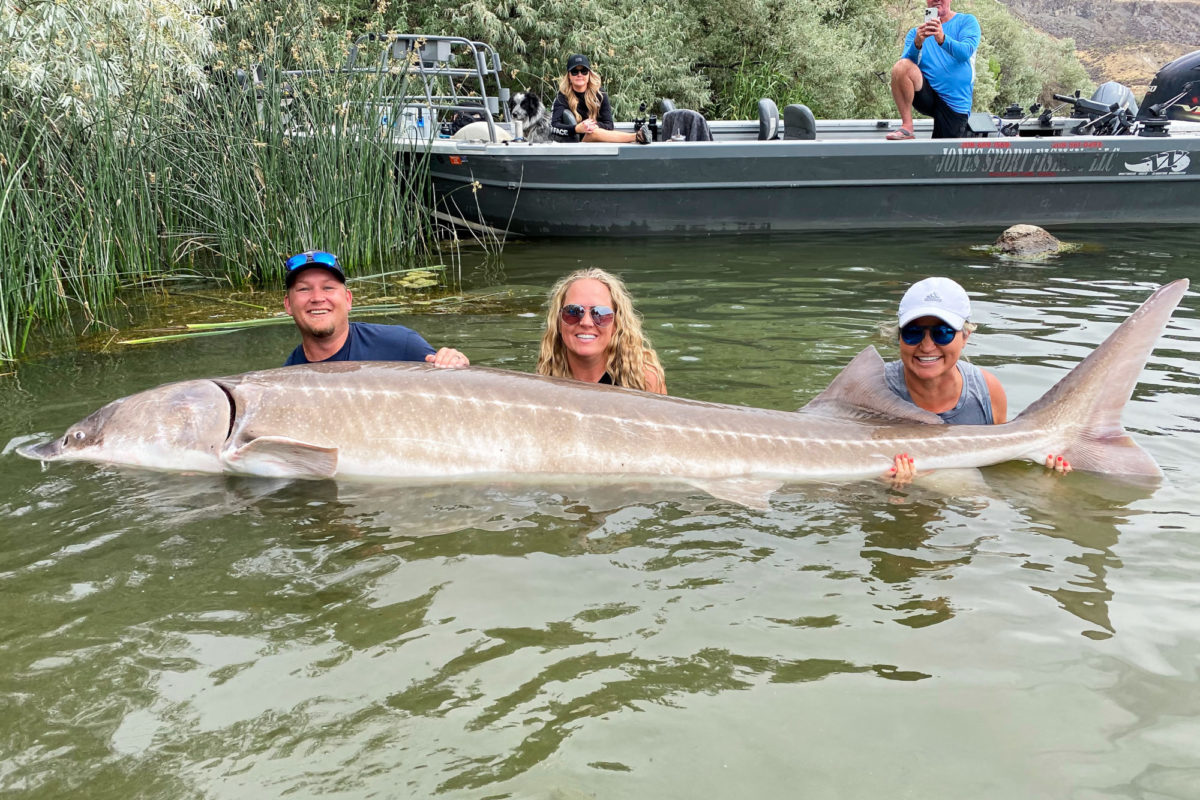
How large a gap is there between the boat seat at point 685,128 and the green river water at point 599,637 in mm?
7402

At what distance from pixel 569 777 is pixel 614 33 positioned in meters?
17.0

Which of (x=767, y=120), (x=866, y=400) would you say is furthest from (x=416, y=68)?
(x=866, y=400)

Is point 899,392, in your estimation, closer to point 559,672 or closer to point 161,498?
point 559,672

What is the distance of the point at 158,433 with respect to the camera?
14.6 feet

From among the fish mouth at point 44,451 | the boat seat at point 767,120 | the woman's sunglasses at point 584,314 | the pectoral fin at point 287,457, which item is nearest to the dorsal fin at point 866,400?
the woman's sunglasses at point 584,314

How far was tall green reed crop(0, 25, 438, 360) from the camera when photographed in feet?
23.2

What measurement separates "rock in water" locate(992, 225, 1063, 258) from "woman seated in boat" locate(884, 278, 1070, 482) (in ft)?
21.4

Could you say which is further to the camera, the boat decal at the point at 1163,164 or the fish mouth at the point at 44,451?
the boat decal at the point at 1163,164

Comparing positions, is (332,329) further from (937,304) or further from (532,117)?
(532,117)

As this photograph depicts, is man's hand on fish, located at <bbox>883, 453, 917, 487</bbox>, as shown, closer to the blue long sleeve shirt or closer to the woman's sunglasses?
the woman's sunglasses

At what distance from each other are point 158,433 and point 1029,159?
1046 cm

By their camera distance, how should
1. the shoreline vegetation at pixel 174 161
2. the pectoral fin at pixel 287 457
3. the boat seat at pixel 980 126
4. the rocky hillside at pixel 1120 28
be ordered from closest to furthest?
the pectoral fin at pixel 287 457
the shoreline vegetation at pixel 174 161
the boat seat at pixel 980 126
the rocky hillside at pixel 1120 28

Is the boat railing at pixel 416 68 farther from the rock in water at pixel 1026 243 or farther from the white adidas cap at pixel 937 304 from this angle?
the white adidas cap at pixel 937 304

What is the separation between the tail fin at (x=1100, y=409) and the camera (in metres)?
4.09
